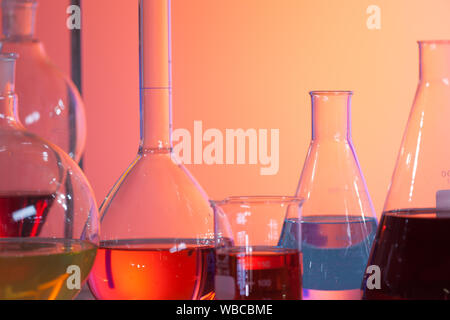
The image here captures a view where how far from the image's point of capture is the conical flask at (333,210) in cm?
86

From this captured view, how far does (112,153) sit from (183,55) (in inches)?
10.5

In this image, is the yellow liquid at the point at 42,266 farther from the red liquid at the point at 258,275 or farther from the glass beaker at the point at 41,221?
the red liquid at the point at 258,275

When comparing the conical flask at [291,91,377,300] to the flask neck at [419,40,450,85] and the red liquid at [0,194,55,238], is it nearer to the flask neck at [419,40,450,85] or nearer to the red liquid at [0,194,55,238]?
the flask neck at [419,40,450,85]

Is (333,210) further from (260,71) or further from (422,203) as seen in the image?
(260,71)

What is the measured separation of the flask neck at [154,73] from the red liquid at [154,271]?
16 centimetres

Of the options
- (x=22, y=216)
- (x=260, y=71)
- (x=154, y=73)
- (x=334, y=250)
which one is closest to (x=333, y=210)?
(x=334, y=250)

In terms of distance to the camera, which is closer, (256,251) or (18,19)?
(256,251)

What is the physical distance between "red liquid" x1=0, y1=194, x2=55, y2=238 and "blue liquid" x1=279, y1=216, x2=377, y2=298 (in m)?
0.31

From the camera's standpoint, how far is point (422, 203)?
784mm

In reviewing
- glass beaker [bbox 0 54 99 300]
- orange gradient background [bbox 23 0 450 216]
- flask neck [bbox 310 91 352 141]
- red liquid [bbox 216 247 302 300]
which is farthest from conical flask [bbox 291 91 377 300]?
orange gradient background [bbox 23 0 450 216]

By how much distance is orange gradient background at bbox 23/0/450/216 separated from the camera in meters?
1.40

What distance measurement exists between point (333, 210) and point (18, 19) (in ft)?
2.10

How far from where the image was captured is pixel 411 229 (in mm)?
742
